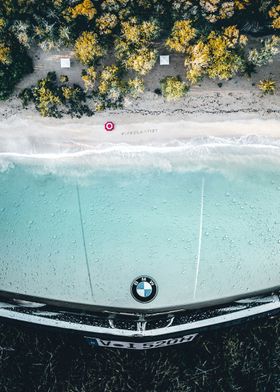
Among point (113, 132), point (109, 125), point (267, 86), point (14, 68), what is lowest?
point (113, 132)

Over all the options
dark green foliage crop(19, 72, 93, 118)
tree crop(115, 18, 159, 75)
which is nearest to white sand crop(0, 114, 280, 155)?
dark green foliage crop(19, 72, 93, 118)

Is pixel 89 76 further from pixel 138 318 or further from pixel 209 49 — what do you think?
pixel 138 318

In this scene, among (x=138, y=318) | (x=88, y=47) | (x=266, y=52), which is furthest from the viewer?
(x=266, y=52)

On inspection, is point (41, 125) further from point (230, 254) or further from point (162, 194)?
point (230, 254)

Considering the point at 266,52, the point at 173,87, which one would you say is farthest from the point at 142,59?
the point at 266,52

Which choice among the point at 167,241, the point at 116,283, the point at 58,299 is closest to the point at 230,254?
the point at 167,241

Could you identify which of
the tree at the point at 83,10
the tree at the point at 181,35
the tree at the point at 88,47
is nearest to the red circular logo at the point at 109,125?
the tree at the point at 88,47

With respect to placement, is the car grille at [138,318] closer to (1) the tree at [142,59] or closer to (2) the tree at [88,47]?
(1) the tree at [142,59]
